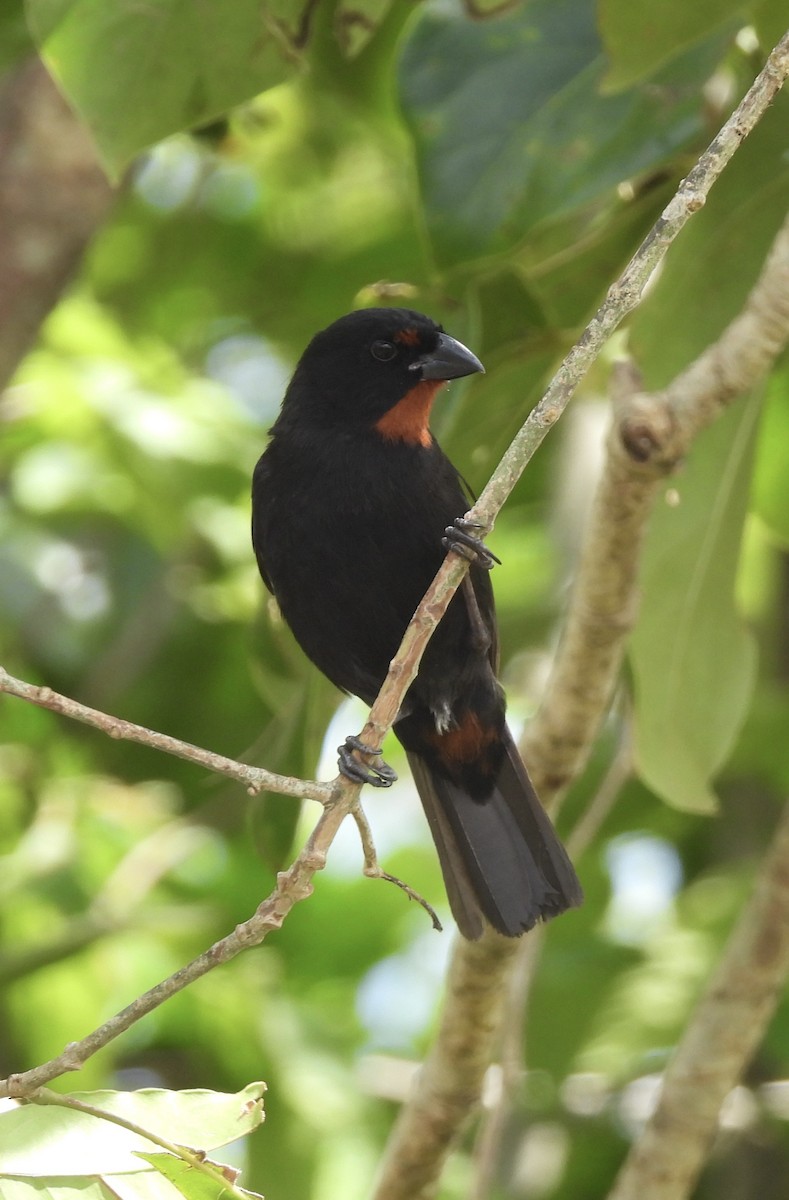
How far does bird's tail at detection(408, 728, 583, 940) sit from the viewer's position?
289 cm

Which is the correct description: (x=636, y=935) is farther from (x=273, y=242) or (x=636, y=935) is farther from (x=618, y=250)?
(x=273, y=242)

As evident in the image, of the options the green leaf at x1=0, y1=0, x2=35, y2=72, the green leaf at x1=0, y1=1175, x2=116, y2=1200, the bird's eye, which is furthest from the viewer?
the green leaf at x1=0, y1=0, x2=35, y2=72

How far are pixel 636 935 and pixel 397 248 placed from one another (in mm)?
2201

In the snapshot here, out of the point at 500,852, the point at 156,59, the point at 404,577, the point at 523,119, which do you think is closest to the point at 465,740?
the point at 500,852

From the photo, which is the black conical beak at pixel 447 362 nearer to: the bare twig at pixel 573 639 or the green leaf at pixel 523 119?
the green leaf at pixel 523 119

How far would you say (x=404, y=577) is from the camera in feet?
10.1

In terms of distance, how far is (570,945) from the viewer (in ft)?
14.3

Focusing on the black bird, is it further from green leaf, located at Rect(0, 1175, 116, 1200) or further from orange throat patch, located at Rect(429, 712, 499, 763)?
green leaf, located at Rect(0, 1175, 116, 1200)

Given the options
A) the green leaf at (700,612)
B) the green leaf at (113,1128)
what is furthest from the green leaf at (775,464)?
the green leaf at (113,1128)

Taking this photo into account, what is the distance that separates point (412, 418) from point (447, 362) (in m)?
0.13

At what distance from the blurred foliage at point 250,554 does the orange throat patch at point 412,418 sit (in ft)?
0.30

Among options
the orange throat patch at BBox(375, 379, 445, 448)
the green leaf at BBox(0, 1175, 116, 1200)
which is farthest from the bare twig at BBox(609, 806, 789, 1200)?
the green leaf at BBox(0, 1175, 116, 1200)

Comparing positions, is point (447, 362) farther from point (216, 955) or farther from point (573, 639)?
point (216, 955)

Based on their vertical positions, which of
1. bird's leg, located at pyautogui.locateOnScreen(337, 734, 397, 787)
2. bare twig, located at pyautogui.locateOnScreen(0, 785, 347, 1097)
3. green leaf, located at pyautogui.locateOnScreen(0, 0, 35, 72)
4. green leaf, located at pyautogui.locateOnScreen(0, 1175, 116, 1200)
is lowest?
green leaf, located at pyautogui.locateOnScreen(0, 1175, 116, 1200)
